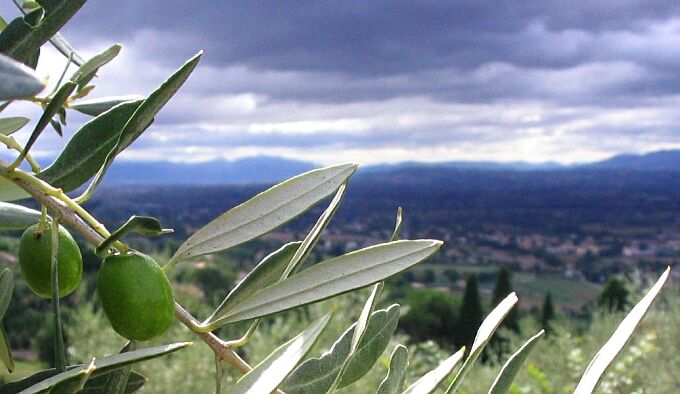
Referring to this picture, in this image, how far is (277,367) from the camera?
441 mm

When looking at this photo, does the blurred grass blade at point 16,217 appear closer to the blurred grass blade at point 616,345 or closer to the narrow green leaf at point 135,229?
the narrow green leaf at point 135,229

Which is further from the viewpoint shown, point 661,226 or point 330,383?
point 661,226

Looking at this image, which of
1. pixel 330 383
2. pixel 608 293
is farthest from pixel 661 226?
pixel 330 383

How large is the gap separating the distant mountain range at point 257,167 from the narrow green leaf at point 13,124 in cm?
9920

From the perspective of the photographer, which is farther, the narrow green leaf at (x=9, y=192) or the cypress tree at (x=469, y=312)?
the cypress tree at (x=469, y=312)

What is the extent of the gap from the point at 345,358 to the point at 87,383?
0.20 metres

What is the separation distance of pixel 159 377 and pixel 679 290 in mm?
6407

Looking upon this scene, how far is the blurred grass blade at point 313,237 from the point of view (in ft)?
1.78

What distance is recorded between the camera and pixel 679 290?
8.82 meters

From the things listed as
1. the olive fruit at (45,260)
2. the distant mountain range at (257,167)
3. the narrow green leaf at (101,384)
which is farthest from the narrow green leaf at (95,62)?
the distant mountain range at (257,167)

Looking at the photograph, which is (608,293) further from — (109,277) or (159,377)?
(109,277)

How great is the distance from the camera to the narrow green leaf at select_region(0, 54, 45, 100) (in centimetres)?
32

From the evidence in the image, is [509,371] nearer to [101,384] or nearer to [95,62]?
[101,384]

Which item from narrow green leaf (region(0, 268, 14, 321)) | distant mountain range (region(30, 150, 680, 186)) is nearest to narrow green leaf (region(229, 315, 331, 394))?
narrow green leaf (region(0, 268, 14, 321))
